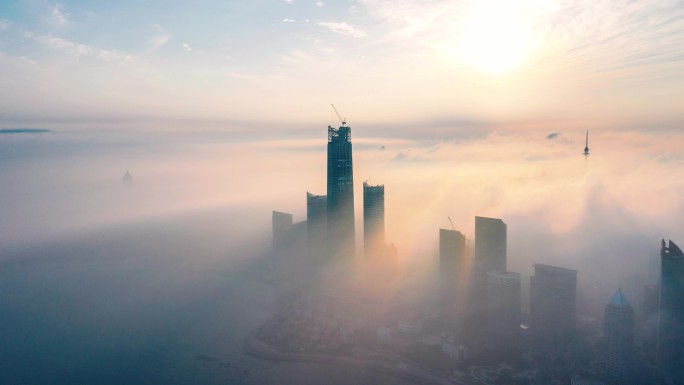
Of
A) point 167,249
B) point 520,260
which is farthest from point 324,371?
→ point 167,249

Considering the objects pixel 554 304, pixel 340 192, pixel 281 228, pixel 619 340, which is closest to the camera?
pixel 619 340

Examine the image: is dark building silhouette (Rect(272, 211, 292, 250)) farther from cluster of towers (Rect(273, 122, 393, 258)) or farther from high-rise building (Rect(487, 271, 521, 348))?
high-rise building (Rect(487, 271, 521, 348))

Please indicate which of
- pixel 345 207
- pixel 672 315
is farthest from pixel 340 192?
pixel 672 315

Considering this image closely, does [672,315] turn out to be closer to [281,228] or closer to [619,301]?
[619,301]

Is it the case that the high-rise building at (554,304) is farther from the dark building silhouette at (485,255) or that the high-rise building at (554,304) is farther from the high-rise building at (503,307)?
the dark building silhouette at (485,255)

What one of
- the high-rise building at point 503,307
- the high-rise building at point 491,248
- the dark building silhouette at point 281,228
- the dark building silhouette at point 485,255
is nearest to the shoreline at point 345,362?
the high-rise building at point 503,307

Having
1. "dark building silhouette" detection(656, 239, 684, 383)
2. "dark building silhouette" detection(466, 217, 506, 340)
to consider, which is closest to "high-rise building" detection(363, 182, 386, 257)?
"dark building silhouette" detection(466, 217, 506, 340)
